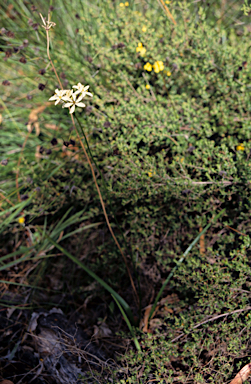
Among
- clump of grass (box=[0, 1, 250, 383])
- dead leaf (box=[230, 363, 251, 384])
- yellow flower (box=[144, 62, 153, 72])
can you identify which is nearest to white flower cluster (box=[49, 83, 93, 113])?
clump of grass (box=[0, 1, 250, 383])

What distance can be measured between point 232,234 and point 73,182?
1.25m

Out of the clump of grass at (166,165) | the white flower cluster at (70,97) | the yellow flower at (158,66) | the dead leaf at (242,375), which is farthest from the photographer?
the yellow flower at (158,66)

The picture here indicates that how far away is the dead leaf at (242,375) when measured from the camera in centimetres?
141

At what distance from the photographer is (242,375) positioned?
1409 millimetres

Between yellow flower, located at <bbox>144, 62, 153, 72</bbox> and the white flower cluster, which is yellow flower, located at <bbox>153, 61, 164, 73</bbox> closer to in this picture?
yellow flower, located at <bbox>144, 62, 153, 72</bbox>

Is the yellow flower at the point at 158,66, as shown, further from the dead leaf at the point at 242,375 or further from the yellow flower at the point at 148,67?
the dead leaf at the point at 242,375

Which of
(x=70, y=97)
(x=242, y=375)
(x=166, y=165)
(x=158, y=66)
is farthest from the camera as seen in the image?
(x=158, y=66)

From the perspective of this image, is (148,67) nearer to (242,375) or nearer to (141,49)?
(141,49)

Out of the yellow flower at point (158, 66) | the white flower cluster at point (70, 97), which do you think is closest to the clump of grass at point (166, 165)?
the yellow flower at point (158, 66)

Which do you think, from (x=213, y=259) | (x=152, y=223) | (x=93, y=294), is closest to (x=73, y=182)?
(x=152, y=223)

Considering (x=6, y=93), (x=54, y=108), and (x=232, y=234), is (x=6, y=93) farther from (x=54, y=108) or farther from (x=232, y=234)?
(x=232, y=234)

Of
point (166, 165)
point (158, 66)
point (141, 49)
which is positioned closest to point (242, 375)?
point (166, 165)

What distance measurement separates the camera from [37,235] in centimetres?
238

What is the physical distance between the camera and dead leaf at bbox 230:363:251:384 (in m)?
1.41
